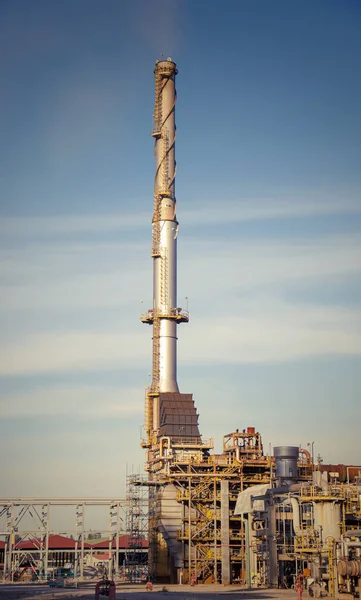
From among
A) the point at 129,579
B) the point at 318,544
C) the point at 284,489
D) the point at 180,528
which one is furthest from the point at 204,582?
the point at 318,544

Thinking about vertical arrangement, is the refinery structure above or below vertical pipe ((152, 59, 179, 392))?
below

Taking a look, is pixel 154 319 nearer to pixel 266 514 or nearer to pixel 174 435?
pixel 174 435

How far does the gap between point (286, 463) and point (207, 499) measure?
10.0m

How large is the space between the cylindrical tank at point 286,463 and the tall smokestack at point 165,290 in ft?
53.0

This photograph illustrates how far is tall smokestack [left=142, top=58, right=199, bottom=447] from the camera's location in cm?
8775

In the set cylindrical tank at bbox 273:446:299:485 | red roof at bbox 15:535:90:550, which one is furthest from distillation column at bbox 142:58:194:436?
red roof at bbox 15:535:90:550

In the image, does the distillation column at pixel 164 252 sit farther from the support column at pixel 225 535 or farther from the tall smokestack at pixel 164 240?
the support column at pixel 225 535

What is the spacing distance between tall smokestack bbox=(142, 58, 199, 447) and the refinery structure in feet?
0.38

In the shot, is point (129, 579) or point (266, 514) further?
point (129, 579)

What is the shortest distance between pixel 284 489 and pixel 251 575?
10035 millimetres

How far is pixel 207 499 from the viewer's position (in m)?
77.9

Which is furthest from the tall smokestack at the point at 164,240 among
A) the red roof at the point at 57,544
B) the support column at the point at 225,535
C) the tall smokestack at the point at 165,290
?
the red roof at the point at 57,544

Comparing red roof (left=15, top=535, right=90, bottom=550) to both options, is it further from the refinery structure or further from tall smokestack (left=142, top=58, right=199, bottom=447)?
tall smokestack (left=142, top=58, right=199, bottom=447)

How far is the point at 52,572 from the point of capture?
9125 centimetres
